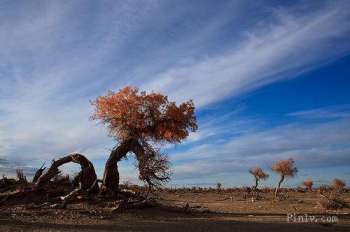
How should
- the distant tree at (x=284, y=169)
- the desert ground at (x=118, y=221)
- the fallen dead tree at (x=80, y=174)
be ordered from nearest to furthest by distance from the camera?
the desert ground at (x=118, y=221) < the fallen dead tree at (x=80, y=174) < the distant tree at (x=284, y=169)

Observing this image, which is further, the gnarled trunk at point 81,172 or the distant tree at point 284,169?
the distant tree at point 284,169

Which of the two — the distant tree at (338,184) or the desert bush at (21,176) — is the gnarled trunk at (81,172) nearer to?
the desert bush at (21,176)

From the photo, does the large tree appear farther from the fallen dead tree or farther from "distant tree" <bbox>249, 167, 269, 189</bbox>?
"distant tree" <bbox>249, 167, 269, 189</bbox>

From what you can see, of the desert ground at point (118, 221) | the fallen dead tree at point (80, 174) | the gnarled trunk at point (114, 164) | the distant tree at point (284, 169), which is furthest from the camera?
the distant tree at point (284, 169)

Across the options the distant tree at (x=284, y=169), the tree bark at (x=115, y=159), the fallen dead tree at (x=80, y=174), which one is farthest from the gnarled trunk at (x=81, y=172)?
the distant tree at (x=284, y=169)

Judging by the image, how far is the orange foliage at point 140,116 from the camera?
91.5 feet

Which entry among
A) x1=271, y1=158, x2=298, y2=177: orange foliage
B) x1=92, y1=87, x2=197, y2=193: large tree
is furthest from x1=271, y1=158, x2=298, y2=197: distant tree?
x1=92, y1=87, x2=197, y2=193: large tree

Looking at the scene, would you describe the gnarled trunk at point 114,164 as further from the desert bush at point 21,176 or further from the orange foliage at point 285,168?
the orange foliage at point 285,168

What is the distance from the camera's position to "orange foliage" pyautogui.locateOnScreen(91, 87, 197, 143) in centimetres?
2788

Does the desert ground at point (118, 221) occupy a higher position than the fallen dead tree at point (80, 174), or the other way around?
the fallen dead tree at point (80, 174)

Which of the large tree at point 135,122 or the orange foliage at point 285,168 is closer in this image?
the large tree at point 135,122

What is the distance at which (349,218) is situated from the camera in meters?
27.0

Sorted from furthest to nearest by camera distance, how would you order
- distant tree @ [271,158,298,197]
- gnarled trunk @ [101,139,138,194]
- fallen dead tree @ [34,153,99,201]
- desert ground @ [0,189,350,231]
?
distant tree @ [271,158,298,197] < gnarled trunk @ [101,139,138,194] < fallen dead tree @ [34,153,99,201] < desert ground @ [0,189,350,231]

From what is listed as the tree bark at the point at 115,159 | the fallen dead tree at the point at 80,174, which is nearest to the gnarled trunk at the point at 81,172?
the fallen dead tree at the point at 80,174
